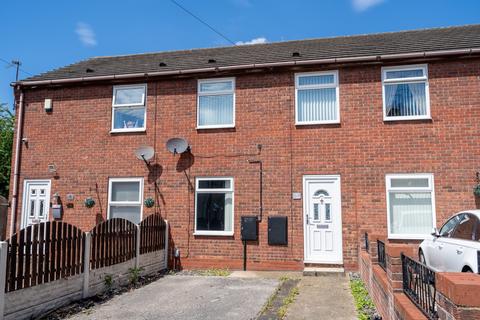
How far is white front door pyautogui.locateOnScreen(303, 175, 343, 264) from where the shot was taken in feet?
32.5

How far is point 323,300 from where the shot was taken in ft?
22.8

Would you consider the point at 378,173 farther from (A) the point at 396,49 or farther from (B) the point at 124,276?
(B) the point at 124,276

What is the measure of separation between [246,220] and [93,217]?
4401 mm

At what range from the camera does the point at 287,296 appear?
723 cm

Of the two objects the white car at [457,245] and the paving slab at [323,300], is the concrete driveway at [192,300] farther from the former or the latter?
the white car at [457,245]

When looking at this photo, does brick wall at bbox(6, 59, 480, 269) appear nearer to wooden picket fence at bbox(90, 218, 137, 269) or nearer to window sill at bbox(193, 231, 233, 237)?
window sill at bbox(193, 231, 233, 237)

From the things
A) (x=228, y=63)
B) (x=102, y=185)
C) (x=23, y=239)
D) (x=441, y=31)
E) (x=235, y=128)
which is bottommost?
(x=23, y=239)

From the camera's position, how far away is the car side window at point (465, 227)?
601cm

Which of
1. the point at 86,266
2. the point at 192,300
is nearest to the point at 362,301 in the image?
the point at 192,300

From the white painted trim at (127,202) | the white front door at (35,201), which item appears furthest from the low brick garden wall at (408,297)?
the white front door at (35,201)

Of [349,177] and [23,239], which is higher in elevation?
[349,177]

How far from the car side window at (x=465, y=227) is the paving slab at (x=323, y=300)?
1990 mm

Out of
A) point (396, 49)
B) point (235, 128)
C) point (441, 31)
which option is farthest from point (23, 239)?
point (441, 31)

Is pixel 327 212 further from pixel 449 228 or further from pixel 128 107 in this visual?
pixel 128 107
